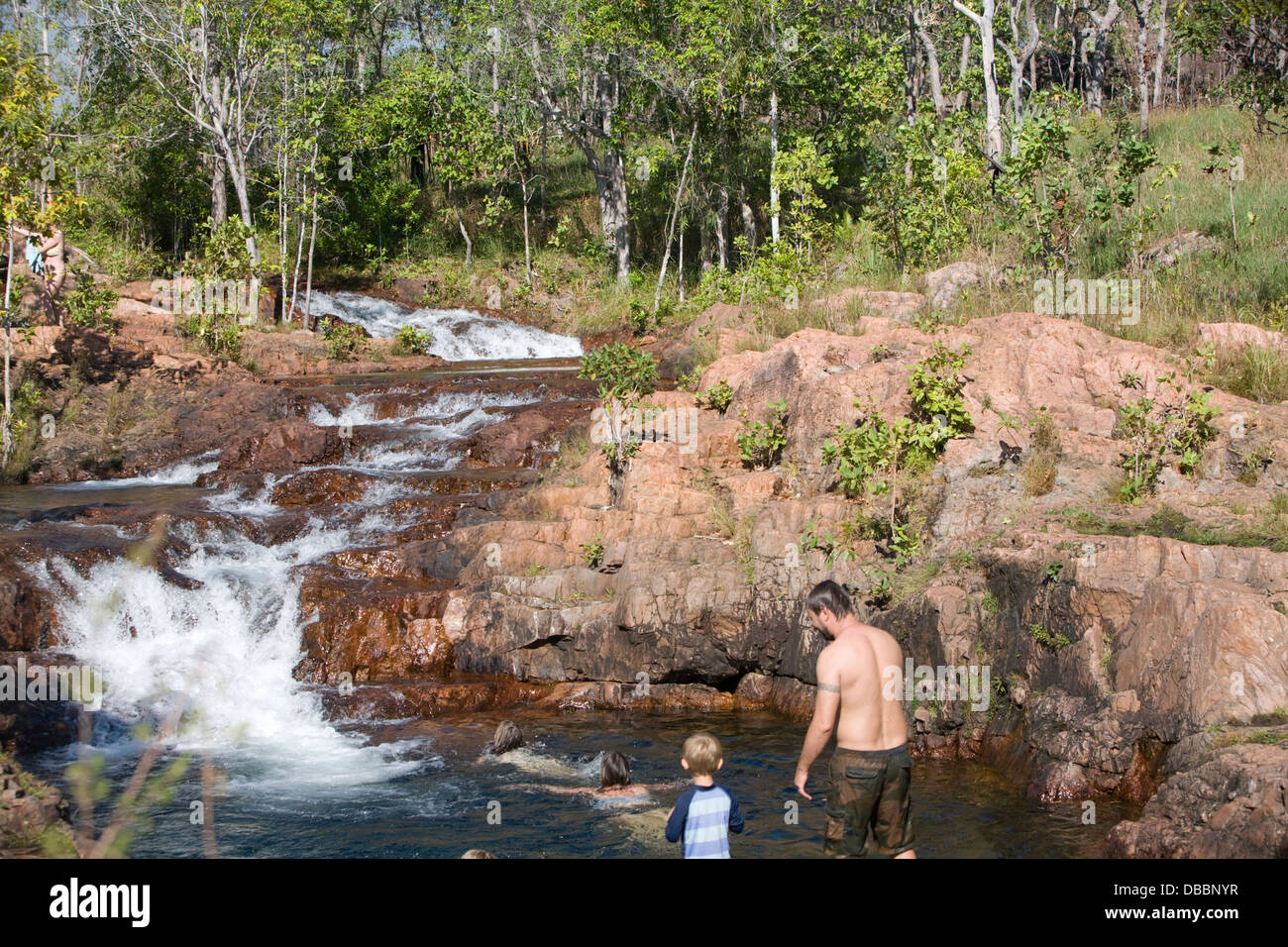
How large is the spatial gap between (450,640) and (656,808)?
373 cm

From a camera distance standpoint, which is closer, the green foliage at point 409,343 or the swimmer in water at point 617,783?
the swimmer in water at point 617,783

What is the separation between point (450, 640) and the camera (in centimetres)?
1072

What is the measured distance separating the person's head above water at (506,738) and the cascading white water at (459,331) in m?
14.5

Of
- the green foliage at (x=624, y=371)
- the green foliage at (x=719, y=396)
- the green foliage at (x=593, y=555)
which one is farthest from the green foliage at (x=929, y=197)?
the green foliage at (x=593, y=555)

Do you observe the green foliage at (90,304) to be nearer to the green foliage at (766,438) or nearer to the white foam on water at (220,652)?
the white foam on water at (220,652)

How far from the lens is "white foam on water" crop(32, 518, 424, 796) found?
357 inches

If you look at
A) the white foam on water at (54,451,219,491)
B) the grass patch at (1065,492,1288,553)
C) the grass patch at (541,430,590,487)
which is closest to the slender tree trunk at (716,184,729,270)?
the grass patch at (541,430,590,487)

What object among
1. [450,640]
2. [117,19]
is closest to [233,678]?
[450,640]

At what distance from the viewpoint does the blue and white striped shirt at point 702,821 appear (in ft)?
16.0

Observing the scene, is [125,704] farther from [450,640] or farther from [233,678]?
[450,640]

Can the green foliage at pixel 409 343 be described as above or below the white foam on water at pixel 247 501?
above

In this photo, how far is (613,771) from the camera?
775cm

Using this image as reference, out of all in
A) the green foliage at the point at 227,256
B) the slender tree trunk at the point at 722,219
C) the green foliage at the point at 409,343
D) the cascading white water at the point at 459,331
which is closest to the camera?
the green foliage at the point at 227,256
